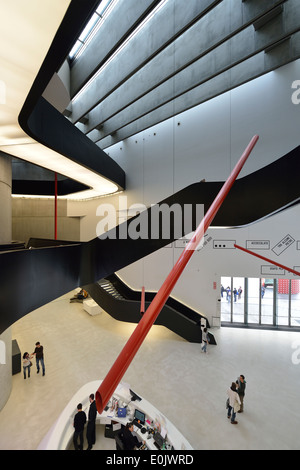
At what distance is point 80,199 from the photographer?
15672 mm

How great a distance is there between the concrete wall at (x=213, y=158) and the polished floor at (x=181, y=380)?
259cm

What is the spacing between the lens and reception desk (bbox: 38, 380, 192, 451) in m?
4.39

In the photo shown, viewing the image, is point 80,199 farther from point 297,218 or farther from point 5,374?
point 297,218

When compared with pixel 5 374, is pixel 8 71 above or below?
above

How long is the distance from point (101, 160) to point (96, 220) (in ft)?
24.2

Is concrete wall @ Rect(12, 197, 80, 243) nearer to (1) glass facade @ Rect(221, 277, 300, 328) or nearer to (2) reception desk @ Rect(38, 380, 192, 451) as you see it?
(2) reception desk @ Rect(38, 380, 192, 451)

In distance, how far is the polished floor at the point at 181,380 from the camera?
5.15 metres

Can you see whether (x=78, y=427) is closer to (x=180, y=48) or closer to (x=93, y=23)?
(x=180, y=48)

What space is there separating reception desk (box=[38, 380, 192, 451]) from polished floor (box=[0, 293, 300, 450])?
63 cm

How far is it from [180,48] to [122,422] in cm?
979

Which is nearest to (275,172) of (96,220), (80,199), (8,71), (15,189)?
(8,71)

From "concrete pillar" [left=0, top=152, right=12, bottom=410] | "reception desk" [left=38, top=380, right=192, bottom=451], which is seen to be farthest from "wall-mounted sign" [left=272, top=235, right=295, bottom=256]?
"concrete pillar" [left=0, top=152, right=12, bottom=410]

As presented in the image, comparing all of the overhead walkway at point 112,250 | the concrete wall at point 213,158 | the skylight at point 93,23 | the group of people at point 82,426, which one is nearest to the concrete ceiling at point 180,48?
the skylight at point 93,23

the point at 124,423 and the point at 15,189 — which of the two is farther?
the point at 15,189
